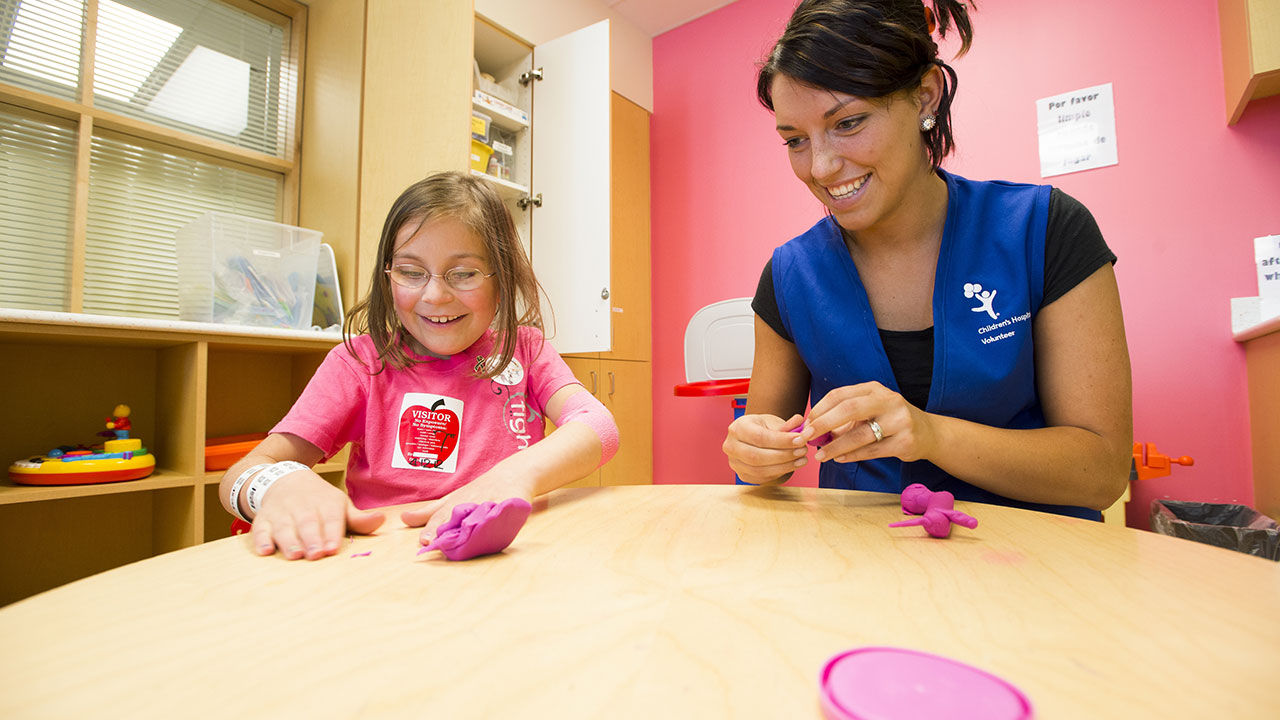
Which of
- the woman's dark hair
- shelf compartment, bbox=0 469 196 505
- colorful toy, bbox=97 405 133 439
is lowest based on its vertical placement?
shelf compartment, bbox=0 469 196 505

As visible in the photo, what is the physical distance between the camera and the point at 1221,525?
190 centimetres

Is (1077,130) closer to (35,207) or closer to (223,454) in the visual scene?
(223,454)

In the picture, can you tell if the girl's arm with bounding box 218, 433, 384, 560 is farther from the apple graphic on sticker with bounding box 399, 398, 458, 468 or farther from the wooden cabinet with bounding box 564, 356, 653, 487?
the wooden cabinet with bounding box 564, 356, 653, 487

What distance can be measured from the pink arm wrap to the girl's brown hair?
6.1 inches

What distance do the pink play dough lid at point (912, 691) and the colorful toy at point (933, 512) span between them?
33cm

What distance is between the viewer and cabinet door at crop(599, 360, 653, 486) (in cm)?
311

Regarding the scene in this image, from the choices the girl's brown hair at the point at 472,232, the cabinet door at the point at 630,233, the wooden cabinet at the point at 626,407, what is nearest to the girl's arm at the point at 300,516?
the girl's brown hair at the point at 472,232

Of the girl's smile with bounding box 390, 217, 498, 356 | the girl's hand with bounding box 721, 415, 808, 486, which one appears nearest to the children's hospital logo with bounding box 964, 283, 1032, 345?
the girl's hand with bounding box 721, 415, 808, 486

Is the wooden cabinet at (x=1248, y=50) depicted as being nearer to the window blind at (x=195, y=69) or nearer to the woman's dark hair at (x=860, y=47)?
the woman's dark hair at (x=860, y=47)

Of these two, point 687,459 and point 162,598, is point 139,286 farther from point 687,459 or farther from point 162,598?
point 687,459

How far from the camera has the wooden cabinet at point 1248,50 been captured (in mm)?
1784

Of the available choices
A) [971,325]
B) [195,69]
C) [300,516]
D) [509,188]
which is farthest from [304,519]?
[195,69]

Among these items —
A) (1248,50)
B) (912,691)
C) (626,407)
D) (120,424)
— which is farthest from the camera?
(626,407)

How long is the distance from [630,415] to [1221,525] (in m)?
2.36
